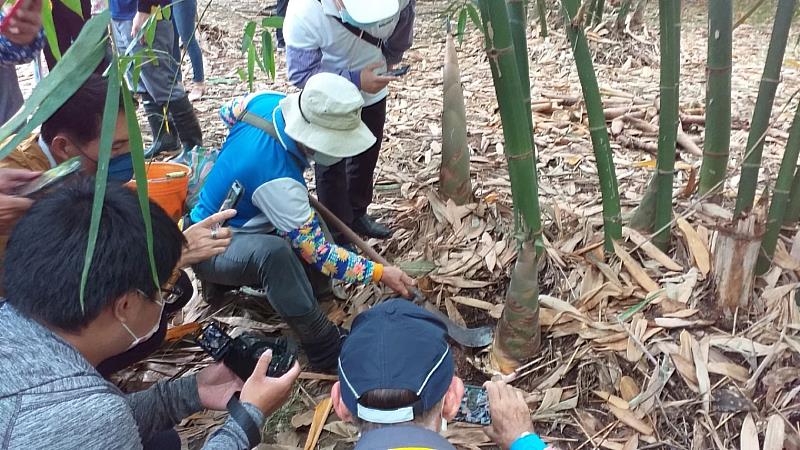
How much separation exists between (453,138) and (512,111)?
1.08m

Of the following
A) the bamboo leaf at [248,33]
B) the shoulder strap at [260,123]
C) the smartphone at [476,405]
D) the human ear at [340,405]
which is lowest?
the smartphone at [476,405]

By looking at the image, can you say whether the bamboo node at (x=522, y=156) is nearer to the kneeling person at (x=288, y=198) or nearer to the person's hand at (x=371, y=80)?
the kneeling person at (x=288, y=198)

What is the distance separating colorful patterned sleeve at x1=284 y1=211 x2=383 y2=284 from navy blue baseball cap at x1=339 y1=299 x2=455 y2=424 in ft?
2.99

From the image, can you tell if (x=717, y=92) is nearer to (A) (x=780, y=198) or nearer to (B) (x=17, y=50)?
(A) (x=780, y=198)

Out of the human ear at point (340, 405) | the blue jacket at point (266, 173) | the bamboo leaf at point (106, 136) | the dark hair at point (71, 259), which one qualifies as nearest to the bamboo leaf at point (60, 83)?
the bamboo leaf at point (106, 136)

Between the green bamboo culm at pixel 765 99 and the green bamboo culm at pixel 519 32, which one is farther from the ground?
the green bamboo culm at pixel 519 32

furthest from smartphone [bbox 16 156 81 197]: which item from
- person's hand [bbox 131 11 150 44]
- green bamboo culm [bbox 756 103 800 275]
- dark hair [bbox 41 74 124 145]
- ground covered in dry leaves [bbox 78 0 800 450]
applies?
person's hand [bbox 131 11 150 44]

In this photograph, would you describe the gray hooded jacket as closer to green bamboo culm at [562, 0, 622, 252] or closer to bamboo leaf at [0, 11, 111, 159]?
bamboo leaf at [0, 11, 111, 159]

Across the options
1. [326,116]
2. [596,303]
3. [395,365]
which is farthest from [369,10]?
[395,365]

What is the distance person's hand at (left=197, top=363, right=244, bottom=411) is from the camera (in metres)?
1.68

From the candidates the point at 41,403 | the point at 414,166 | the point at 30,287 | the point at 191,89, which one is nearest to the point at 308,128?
the point at 30,287

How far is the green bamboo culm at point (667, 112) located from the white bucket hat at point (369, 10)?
2.99 ft

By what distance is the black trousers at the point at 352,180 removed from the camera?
263 cm

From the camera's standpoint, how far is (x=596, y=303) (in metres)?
1.97
